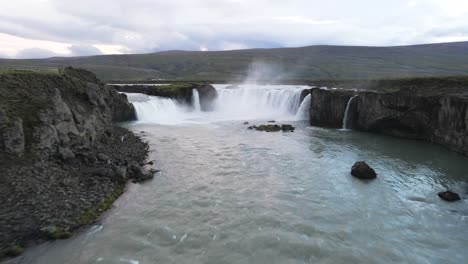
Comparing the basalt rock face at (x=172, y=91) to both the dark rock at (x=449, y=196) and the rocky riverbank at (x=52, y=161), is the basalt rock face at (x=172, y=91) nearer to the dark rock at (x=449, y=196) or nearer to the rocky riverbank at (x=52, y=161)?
the rocky riverbank at (x=52, y=161)

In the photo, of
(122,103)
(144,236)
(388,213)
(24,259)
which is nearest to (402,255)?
(388,213)

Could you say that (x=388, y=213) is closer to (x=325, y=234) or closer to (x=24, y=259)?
(x=325, y=234)

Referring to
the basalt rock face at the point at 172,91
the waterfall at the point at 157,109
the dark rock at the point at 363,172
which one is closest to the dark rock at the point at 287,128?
the waterfall at the point at 157,109

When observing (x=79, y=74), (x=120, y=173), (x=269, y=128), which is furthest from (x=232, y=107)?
(x=120, y=173)

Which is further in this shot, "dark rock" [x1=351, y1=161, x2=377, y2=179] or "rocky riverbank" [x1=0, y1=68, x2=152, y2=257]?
"dark rock" [x1=351, y1=161, x2=377, y2=179]

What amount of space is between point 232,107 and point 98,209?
47.8 metres

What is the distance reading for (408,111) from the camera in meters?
34.8

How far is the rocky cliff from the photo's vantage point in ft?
96.5

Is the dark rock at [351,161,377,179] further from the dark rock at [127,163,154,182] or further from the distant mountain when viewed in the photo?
the distant mountain

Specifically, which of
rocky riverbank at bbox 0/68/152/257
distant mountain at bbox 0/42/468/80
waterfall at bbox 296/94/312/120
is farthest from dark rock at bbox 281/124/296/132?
distant mountain at bbox 0/42/468/80

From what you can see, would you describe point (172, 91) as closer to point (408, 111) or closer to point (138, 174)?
point (138, 174)

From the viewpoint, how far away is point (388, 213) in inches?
664

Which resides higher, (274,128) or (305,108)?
(305,108)

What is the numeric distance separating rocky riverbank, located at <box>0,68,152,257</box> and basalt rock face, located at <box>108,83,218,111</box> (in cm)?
2707
